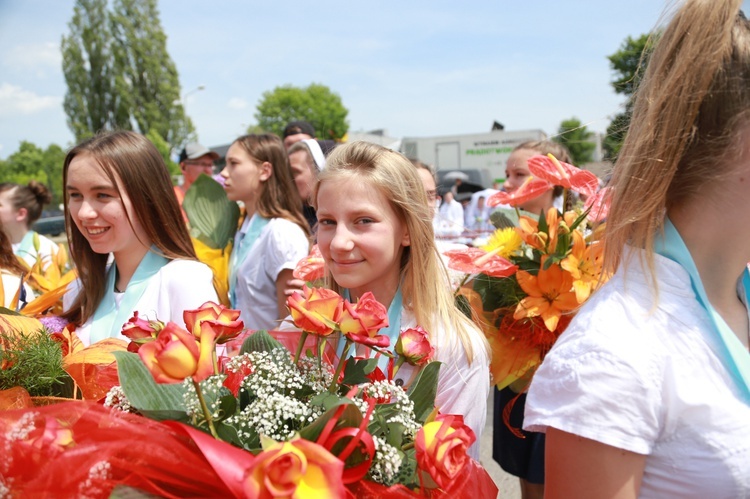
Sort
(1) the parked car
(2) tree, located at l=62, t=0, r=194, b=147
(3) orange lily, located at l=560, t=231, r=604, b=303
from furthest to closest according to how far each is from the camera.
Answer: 1. (2) tree, located at l=62, t=0, r=194, b=147
2. (1) the parked car
3. (3) orange lily, located at l=560, t=231, r=604, b=303

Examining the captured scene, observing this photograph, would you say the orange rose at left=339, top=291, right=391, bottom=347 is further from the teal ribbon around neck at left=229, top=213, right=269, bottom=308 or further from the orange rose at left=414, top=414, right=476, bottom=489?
the teal ribbon around neck at left=229, top=213, right=269, bottom=308

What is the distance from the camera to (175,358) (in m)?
0.91

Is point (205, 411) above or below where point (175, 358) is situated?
below

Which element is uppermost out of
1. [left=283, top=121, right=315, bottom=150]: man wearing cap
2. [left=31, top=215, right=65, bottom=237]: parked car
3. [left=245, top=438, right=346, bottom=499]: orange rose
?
[left=283, top=121, right=315, bottom=150]: man wearing cap

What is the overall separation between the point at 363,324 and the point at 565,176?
145 cm

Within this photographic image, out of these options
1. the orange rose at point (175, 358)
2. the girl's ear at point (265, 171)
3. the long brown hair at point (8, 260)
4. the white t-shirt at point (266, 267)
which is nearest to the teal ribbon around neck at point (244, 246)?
the white t-shirt at point (266, 267)

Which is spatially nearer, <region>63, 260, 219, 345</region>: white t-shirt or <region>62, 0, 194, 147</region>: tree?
<region>63, 260, 219, 345</region>: white t-shirt

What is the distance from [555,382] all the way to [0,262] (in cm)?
328

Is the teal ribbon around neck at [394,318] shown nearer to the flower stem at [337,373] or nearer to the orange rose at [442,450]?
the flower stem at [337,373]

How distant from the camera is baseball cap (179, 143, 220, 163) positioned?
662 cm

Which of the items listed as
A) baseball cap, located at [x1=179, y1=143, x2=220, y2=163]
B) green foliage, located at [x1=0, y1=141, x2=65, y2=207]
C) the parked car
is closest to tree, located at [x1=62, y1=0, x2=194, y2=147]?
green foliage, located at [x1=0, y1=141, x2=65, y2=207]

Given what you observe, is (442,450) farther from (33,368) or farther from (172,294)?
(172,294)

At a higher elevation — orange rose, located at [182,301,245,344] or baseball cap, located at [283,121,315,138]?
baseball cap, located at [283,121,315,138]

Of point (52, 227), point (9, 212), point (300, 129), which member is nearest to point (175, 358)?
point (300, 129)
